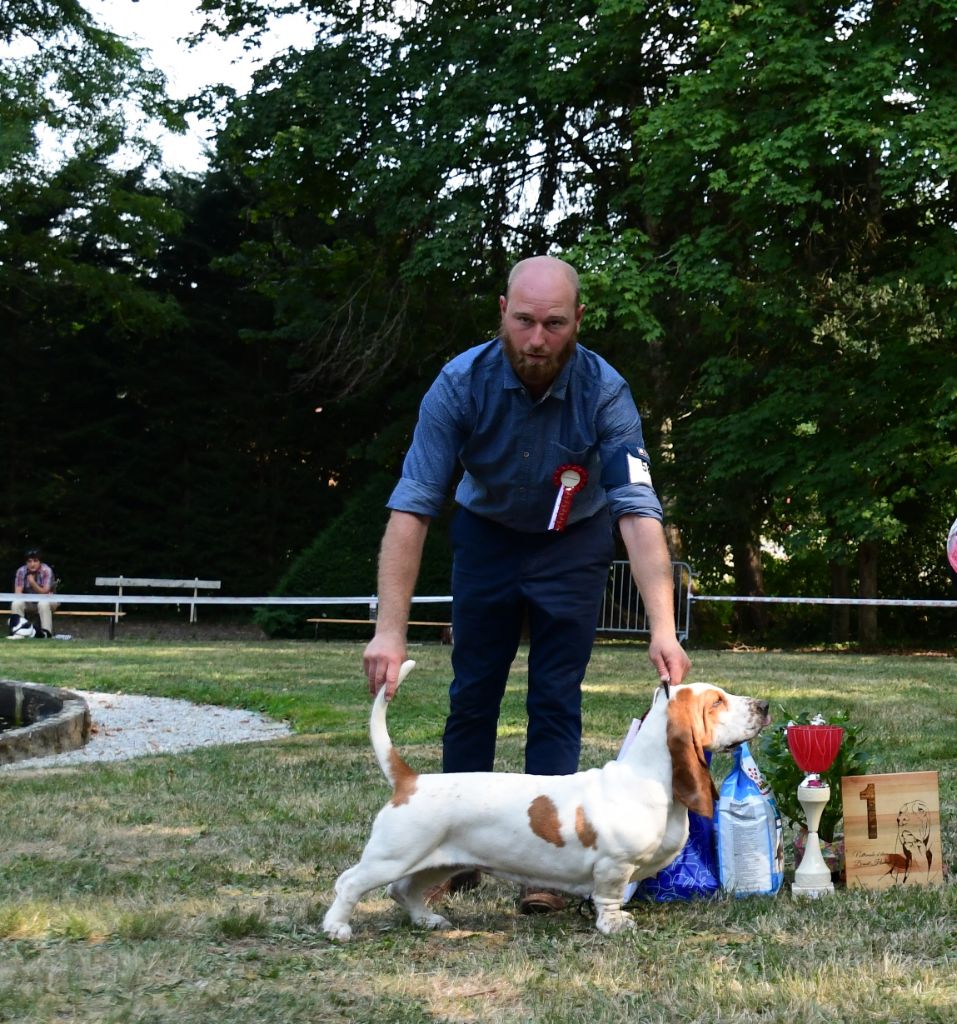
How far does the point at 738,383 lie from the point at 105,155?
41.2ft

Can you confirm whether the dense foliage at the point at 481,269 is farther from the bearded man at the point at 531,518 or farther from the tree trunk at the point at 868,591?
the bearded man at the point at 531,518

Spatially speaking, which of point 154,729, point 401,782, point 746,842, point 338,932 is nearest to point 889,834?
point 746,842

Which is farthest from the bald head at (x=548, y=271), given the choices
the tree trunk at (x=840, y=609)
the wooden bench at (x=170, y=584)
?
the wooden bench at (x=170, y=584)

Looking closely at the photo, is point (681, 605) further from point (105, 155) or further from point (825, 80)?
point (105, 155)

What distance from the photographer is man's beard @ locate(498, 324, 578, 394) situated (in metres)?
3.78

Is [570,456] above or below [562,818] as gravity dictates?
above

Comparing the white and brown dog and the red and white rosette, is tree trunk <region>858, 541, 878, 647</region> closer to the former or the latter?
the red and white rosette

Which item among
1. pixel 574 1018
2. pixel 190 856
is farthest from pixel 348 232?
pixel 574 1018

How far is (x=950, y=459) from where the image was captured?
1777 centimetres

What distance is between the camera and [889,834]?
13.5 ft

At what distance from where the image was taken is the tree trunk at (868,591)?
67.2ft

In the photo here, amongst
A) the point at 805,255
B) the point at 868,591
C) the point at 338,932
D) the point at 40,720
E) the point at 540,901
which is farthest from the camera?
the point at 868,591

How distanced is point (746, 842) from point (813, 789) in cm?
26

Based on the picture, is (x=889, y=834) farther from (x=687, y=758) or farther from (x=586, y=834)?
(x=586, y=834)
